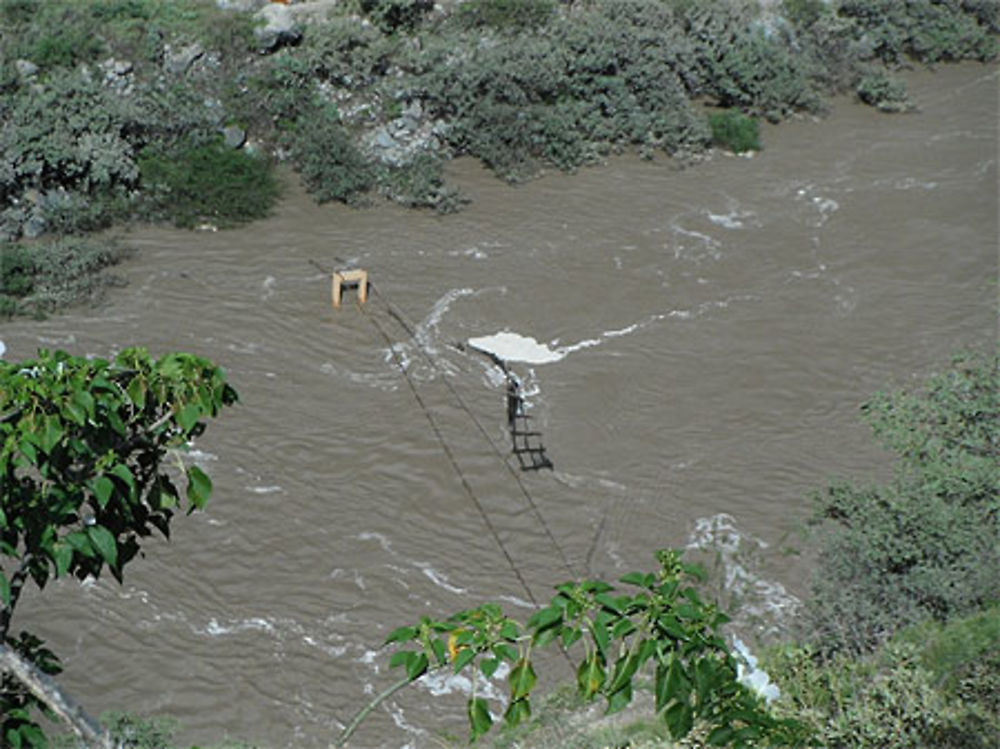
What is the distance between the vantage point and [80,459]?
4.30 m

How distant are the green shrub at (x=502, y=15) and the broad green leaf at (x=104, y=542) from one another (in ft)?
61.7

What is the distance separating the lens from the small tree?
4.02 metres

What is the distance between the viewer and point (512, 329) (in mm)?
15383

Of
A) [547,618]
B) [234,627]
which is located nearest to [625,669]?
[547,618]

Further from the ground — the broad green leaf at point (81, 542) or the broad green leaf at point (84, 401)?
the broad green leaf at point (84, 401)

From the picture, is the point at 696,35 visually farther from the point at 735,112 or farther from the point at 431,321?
the point at 431,321

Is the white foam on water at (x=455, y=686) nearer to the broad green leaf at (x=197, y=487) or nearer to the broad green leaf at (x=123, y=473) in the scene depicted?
the broad green leaf at (x=197, y=487)

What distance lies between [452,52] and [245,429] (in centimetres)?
958

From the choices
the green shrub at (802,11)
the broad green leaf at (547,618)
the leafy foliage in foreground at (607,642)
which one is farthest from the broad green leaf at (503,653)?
the green shrub at (802,11)

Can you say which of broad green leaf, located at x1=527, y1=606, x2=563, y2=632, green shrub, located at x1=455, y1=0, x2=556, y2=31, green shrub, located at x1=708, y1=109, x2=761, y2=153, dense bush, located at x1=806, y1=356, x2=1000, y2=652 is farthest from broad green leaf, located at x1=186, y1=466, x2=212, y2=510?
green shrub, located at x1=455, y1=0, x2=556, y2=31

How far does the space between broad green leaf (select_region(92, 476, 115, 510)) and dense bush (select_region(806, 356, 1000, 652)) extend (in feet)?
21.5

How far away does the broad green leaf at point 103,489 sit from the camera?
13.2ft

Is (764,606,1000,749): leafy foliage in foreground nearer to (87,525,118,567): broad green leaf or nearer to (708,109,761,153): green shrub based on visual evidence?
(87,525,118,567): broad green leaf

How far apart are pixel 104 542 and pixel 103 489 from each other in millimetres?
182
